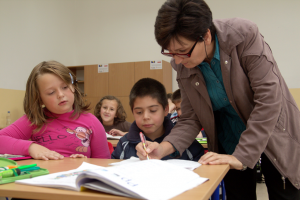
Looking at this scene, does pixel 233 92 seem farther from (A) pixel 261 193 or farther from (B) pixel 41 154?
(A) pixel 261 193

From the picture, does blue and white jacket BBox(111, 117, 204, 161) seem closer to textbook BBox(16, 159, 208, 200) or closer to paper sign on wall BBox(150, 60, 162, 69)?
textbook BBox(16, 159, 208, 200)

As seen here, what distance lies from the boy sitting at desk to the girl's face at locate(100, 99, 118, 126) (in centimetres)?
200

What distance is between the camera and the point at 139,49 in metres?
6.29

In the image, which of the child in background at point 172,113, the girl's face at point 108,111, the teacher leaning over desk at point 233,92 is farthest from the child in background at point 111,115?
the teacher leaning over desk at point 233,92

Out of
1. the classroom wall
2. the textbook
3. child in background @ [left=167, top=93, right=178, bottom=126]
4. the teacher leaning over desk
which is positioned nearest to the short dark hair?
the teacher leaning over desk

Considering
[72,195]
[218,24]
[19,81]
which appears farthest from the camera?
[19,81]

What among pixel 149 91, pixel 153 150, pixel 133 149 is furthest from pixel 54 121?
pixel 153 150

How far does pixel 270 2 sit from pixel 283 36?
0.75 meters

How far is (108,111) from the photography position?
12.0 ft

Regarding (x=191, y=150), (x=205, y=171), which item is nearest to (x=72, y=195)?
(x=205, y=171)

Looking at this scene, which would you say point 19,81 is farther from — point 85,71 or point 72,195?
point 72,195

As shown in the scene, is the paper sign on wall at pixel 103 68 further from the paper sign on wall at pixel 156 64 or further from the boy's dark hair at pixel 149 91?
the boy's dark hair at pixel 149 91

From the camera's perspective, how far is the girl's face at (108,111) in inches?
144

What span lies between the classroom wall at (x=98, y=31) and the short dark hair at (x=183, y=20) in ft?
14.2
